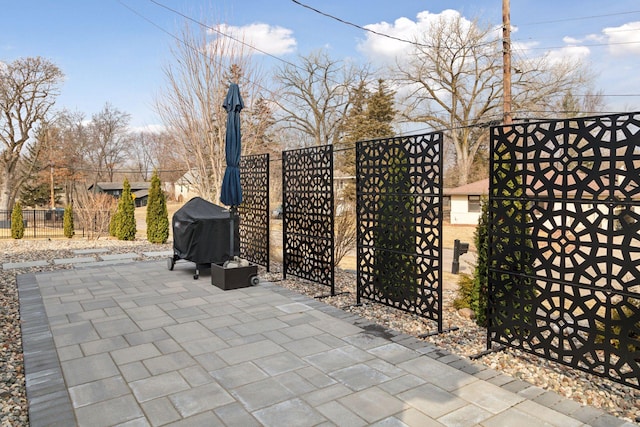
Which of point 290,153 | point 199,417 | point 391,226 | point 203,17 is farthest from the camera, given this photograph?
point 203,17

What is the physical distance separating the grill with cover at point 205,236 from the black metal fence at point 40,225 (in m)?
10.7

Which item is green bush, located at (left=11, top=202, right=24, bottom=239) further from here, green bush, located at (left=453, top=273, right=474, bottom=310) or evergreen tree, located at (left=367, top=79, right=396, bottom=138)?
evergreen tree, located at (left=367, top=79, right=396, bottom=138)

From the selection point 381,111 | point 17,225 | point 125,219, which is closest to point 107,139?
point 17,225

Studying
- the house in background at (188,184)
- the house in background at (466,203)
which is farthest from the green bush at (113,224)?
the house in background at (466,203)

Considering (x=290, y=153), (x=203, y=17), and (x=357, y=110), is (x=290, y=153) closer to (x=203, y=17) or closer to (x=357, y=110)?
(x=203, y=17)

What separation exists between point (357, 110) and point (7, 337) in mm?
22784

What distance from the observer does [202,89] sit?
1044 centimetres

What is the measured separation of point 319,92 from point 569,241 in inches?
Result: 940

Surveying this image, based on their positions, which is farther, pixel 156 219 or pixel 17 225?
pixel 17 225

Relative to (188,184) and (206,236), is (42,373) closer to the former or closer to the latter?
(206,236)

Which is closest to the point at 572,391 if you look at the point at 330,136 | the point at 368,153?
the point at 368,153

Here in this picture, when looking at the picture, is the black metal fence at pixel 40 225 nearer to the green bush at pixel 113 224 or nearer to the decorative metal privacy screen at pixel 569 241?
the green bush at pixel 113 224

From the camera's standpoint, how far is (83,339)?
3.83 metres

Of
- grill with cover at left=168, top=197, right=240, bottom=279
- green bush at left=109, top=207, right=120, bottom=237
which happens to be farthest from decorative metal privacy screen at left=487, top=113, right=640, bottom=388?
green bush at left=109, top=207, right=120, bottom=237
